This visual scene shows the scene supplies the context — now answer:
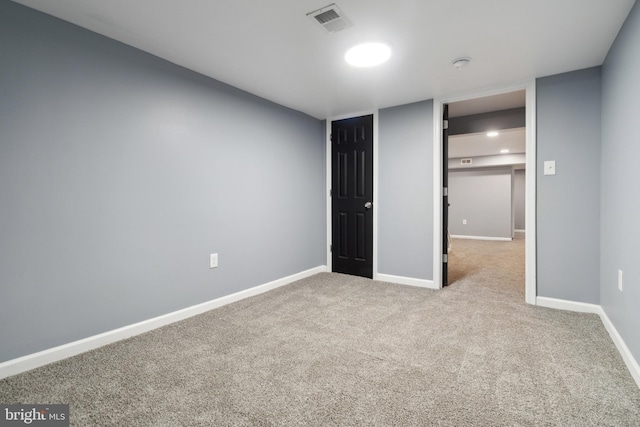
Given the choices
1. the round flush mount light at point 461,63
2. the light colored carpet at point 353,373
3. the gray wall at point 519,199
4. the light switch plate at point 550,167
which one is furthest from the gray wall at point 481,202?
the round flush mount light at point 461,63

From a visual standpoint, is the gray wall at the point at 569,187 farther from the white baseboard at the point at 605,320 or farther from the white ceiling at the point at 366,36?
the white ceiling at the point at 366,36

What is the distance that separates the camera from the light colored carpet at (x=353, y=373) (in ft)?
4.42

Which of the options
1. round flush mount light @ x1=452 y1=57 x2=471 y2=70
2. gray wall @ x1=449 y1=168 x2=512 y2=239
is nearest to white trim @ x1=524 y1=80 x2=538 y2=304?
round flush mount light @ x1=452 y1=57 x2=471 y2=70

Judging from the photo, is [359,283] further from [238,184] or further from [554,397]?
[554,397]

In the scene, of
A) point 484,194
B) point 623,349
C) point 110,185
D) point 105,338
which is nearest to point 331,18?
point 110,185

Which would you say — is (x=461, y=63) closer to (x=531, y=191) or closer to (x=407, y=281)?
(x=531, y=191)

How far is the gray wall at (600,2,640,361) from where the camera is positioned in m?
1.65

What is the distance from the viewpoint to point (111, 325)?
6.78 feet

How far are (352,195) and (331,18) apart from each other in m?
2.30

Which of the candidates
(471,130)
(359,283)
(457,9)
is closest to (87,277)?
(359,283)

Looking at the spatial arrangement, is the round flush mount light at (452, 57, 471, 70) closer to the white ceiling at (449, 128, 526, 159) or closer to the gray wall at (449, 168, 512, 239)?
the white ceiling at (449, 128, 526, 159)

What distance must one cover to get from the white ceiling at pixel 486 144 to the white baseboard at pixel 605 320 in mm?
2995

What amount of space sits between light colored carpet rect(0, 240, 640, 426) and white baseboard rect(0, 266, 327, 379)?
0.06 meters

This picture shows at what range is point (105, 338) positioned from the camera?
2.02 meters
